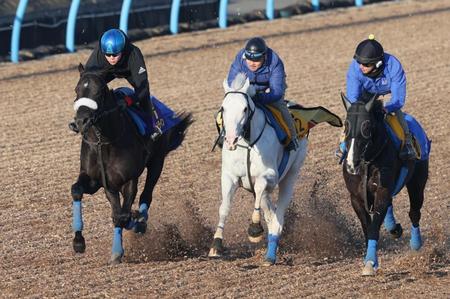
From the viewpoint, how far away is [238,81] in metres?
9.09

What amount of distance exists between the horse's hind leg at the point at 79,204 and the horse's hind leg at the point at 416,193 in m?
2.72

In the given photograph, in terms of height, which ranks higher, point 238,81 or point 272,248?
point 238,81

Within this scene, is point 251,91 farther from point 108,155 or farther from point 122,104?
point 108,155

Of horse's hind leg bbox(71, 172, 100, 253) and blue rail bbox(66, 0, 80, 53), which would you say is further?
blue rail bbox(66, 0, 80, 53)

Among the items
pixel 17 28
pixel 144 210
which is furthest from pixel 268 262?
pixel 17 28

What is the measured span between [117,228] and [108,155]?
628mm

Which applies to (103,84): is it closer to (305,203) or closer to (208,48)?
(305,203)

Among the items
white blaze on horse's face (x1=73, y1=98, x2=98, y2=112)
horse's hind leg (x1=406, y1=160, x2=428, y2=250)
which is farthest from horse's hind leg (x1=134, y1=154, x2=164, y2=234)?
horse's hind leg (x1=406, y1=160, x2=428, y2=250)

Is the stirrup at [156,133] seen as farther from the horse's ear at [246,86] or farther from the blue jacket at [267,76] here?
the horse's ear at [246,86]

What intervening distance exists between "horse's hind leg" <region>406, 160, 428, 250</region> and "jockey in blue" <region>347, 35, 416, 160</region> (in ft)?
1.79

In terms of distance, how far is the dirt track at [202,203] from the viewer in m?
8.70

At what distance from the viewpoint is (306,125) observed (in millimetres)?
10289

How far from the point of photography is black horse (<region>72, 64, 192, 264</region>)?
8.88 meters

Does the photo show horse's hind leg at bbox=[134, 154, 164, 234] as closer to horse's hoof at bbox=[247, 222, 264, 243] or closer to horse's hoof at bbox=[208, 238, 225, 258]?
horse's hoof at bbox=[208, 238, 225, 258]
